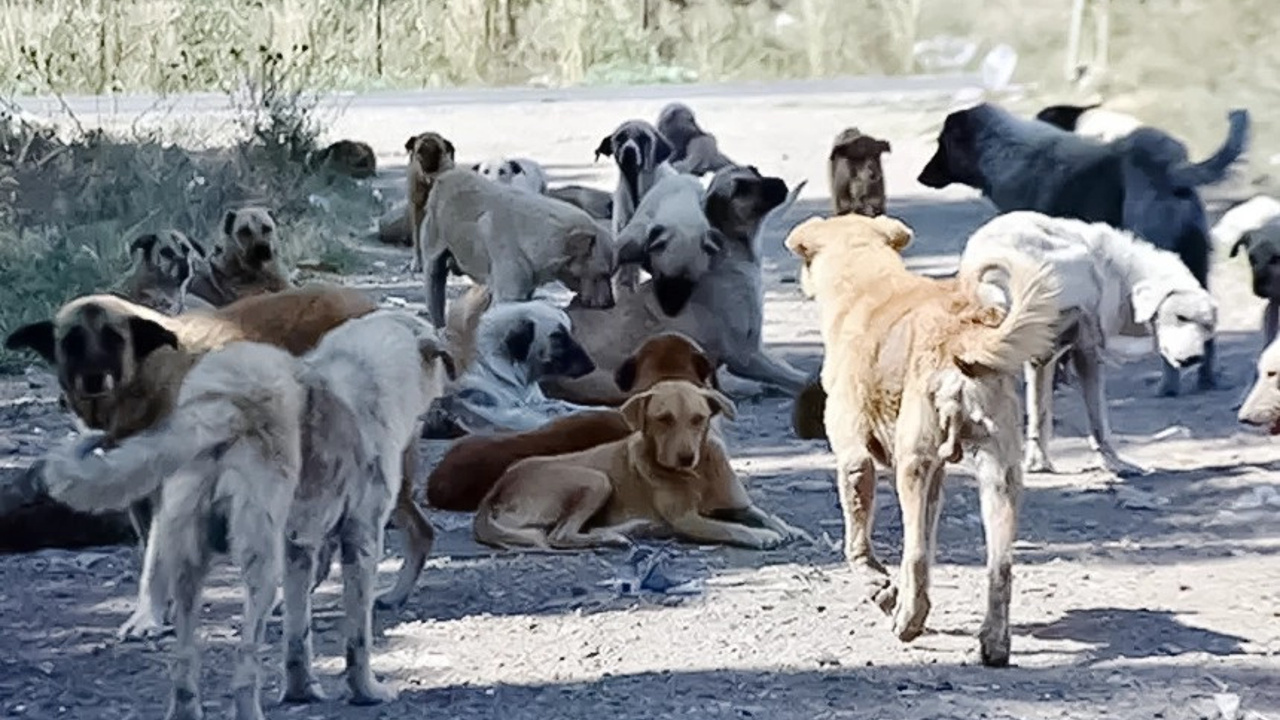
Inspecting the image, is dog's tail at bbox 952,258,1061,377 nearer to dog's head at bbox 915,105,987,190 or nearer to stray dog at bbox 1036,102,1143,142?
dog's head at bbox 915,105,987,190

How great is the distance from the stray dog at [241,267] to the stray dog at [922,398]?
3074 millimetres

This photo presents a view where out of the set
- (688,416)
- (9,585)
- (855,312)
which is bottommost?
(9,585)

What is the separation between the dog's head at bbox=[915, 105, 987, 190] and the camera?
1182 cm

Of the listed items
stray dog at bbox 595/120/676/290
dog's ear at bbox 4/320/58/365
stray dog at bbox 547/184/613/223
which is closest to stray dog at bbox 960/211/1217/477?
dog's ear at bbox 4/320/58/365

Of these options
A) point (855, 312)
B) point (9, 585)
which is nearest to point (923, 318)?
point (855, 312)

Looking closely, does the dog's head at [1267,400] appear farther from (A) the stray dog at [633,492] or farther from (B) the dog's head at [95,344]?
(B) the dog's head at [95,344]

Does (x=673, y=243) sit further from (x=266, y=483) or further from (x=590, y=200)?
(x=266, y=483)

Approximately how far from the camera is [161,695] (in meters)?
6.07

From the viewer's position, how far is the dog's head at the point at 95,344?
679 cm

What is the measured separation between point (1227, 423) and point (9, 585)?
4734 millimetres

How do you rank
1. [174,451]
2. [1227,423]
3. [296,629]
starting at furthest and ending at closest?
[1227,423], [296,629], [174,451]

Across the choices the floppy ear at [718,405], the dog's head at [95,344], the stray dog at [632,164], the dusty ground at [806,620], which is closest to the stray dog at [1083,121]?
the stray dog at [632,164]

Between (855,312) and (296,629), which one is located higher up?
(855,312)

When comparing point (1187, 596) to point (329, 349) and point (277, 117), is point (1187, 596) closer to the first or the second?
point (329, 349)
